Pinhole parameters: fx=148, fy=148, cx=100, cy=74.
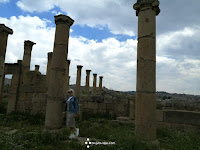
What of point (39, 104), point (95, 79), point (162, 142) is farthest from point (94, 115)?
point (95, 79)

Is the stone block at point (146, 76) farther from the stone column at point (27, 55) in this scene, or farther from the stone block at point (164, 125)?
the stone column at point (27, 55)

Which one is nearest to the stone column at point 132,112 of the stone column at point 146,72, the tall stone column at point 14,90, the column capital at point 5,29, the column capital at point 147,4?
the stone column at point 146,72

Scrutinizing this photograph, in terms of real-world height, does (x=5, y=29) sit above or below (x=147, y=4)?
above

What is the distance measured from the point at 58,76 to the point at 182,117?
6712 millimetres

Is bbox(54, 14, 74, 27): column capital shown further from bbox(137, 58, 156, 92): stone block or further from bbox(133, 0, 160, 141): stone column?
bbox(137, 58, 156, 92): stone block

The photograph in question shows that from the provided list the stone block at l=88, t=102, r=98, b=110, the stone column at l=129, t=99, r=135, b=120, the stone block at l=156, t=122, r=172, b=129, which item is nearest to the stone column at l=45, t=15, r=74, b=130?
the stone column at l=129, t=99, r=135, b=120

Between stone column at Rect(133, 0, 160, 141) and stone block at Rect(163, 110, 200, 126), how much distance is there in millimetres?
4123

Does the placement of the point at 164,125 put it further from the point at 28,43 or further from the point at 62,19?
the point at 28,43

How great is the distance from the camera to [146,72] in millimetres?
4762

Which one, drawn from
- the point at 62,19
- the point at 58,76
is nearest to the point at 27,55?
the point at 62,19

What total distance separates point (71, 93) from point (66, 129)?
148cm

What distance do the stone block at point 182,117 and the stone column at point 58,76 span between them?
5.79 m

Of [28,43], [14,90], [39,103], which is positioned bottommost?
[39,103]

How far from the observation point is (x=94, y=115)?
34.5 ft
